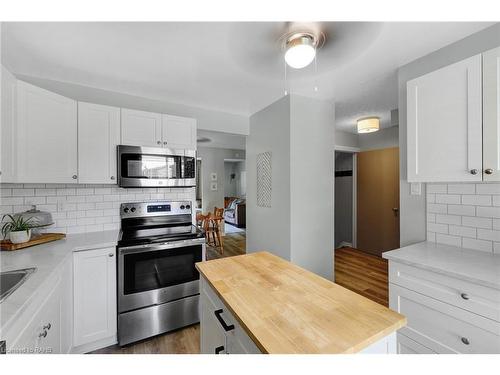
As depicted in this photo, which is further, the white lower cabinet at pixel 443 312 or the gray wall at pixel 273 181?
the gray wall at pixel 273 181

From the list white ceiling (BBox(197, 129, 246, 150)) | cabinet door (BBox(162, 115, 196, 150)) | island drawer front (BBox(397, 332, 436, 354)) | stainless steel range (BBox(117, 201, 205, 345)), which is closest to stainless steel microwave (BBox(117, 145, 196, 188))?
cabinet door (BBox(162, 115, 196, 150))

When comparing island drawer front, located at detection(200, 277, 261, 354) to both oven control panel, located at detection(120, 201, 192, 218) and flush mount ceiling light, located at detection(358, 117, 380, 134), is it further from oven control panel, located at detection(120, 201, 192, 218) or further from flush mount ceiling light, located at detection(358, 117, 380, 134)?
flush mount ceiling light, located at detection(358, 117, 380, 134)

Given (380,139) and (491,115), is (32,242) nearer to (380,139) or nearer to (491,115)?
(491,115)

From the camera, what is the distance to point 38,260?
140 centimetres

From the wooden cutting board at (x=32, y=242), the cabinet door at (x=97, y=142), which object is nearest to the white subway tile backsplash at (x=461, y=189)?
the cabinet door at (x=97, y=142)

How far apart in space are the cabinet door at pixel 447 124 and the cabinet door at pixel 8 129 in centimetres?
278

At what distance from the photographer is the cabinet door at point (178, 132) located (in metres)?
2.41

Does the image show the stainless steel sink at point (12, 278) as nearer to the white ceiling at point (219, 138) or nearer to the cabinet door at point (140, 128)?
the cabinet door at point (140, 128)

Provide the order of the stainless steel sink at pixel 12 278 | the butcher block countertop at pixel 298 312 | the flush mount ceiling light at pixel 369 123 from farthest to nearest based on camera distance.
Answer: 1. the flush mount ceiling light at pixel 369 123
2. the stainless steel sink at pixel 12 278
3. the butcher block countertop at pixel 298 312

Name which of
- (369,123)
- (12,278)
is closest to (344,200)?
(369,123)

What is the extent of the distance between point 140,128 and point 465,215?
290 centimetres

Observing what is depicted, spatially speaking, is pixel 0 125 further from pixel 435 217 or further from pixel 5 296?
pixel 435 217

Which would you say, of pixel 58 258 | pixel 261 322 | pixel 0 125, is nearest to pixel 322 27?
pixel 261 322

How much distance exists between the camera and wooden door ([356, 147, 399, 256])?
11.8 feet
